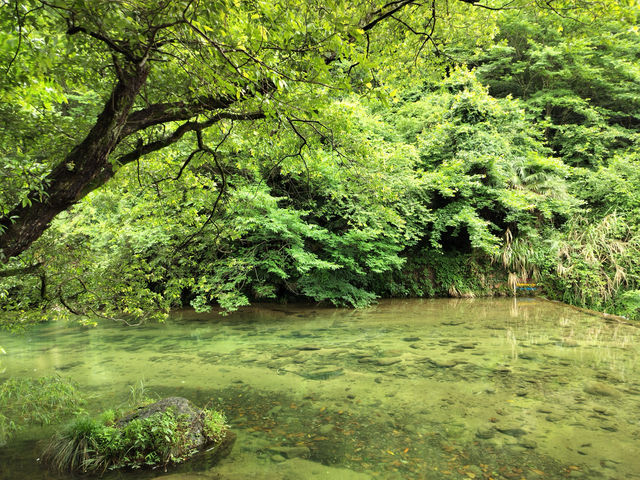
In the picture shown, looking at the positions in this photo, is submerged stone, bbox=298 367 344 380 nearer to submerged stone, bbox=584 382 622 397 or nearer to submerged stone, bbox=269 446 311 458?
submerged stone, bbox=269 446 311 458

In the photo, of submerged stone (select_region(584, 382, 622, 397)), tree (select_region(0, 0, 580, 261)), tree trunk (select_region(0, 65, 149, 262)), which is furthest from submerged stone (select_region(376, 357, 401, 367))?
tree trunk (select_region(0, 65, 149, 262))

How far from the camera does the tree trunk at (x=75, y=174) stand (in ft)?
9.32

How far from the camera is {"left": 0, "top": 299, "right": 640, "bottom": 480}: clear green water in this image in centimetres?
348

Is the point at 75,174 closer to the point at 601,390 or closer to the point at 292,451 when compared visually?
the point at 292,451

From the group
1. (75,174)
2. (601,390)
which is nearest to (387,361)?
(601,390)

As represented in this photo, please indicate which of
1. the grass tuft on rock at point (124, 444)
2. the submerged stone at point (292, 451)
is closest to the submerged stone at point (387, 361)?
the submerged stone at point (292, 451)

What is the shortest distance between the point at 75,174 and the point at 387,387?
457cm

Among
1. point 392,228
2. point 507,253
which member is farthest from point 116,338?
point 507,253

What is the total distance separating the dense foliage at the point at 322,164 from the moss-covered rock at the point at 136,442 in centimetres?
148

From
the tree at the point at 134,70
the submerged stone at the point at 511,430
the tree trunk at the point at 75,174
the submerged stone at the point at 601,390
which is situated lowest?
the submerged stone at the point at 511,430

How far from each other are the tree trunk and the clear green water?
233 cm

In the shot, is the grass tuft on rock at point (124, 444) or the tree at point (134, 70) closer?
the tree at point (134, 70)

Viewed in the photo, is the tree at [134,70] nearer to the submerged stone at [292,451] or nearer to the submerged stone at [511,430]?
the submerged stone at [292,451]

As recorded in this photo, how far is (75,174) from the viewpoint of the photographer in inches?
116
